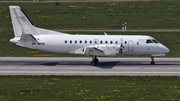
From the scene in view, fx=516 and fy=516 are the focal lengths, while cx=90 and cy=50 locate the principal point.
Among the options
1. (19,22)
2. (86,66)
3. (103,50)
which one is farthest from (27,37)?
(103,50)

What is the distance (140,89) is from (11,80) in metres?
10.1

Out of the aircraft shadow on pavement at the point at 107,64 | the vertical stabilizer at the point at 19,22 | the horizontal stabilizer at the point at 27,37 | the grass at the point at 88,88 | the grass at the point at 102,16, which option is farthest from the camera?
the grass at the point at 102,16

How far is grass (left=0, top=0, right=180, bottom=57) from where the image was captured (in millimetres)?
67312

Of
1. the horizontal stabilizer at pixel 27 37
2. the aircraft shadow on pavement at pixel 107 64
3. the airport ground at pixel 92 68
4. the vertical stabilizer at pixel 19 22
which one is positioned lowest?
the aircraft shadow on pavement at pixel 107 64

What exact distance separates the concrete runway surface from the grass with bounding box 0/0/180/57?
8.23 metres

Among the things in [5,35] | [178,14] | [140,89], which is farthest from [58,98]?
[178,14]

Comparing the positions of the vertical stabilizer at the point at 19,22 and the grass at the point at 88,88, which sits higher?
the vertical stabilizer at the point at 19,22

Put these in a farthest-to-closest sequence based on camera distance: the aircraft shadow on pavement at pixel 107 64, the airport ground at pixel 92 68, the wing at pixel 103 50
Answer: the wing at pixel 103 50 < the aircraft shadow on pavement at pixel 107 64 < the airport ground at pixel 92 68

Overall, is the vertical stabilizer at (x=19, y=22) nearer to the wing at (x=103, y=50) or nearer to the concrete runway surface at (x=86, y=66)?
the concrete runway surface at (x=86, y=66)

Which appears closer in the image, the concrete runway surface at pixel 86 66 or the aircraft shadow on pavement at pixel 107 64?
the concrete runway surface at pixel 86 66

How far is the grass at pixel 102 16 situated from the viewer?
221 feet

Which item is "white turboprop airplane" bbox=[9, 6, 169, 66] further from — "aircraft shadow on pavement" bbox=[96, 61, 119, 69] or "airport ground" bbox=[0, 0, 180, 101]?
"airport ground" bbox=[0, 0, 180, 101]

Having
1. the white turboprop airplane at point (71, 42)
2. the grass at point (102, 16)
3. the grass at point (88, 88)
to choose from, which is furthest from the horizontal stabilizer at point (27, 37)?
the grass at point (102, 16)

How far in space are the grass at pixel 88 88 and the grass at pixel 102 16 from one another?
18850 mm
